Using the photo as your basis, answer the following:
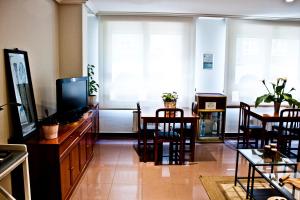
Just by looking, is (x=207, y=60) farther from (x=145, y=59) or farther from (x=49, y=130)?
(x=49, y=130)

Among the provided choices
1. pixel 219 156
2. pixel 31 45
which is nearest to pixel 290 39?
pixel 219 156

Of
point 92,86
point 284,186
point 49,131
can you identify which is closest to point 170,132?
point 92,86

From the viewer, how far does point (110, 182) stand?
11.9 feet

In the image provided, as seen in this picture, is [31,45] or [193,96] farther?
[193,96]

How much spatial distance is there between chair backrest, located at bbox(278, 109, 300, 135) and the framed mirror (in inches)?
147

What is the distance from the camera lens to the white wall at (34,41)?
8.60 ft

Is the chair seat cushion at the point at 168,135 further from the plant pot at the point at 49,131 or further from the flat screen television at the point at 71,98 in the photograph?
the plant pot at the point at 49,131

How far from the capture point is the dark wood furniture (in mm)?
5414

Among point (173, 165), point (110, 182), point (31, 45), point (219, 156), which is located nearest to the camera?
point (31, 45)

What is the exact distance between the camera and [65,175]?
2.96 meters

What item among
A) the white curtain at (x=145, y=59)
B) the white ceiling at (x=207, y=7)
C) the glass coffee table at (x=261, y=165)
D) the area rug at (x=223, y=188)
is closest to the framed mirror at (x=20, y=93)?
the white ceiling at (x=207, y=7)

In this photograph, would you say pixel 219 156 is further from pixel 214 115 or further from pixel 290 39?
pixel 290 39

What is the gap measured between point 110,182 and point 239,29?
410 centimetres

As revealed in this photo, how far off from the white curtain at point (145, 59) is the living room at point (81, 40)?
0.08 meters
